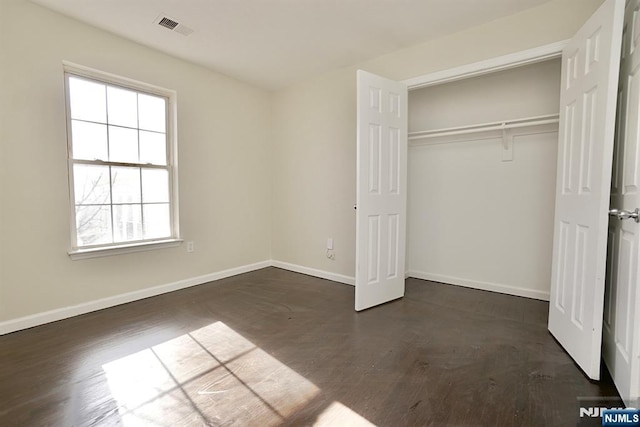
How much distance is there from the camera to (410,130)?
12.9 feet

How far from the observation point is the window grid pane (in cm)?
282

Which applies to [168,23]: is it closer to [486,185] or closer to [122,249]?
[122,249]

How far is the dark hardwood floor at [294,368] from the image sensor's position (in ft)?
5.10

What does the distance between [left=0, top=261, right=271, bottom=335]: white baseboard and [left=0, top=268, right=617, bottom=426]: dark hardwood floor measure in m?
0.09

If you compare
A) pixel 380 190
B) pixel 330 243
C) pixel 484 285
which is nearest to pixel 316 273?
pixel 330 243

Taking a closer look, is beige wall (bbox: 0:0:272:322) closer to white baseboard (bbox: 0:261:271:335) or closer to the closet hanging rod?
white baseboard (bbox: 0:261:271:335)

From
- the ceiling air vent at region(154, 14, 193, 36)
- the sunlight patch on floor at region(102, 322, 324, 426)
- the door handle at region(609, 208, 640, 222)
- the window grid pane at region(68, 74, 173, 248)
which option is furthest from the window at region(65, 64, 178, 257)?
the door handle at region(609, 208, 640, 222)

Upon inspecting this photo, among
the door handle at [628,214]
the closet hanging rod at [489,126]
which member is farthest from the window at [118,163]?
the door handle at [628,214]

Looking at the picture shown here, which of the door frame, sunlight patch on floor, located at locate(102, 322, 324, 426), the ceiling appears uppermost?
the ceiling

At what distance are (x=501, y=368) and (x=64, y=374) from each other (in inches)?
108

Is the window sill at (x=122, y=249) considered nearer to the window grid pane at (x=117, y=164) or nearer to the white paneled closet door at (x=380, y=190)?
the window grid pane at (x=117, y=164)

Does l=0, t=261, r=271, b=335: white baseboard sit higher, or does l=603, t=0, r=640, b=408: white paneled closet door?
l=603, t=0, r=640, b=408: white paneled closet door

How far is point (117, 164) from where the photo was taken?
9.96ft

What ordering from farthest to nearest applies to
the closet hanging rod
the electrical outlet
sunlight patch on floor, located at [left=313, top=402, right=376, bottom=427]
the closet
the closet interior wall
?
the electrical outlet < the closet interior wall < the closet hanging rod < the closet < sunlight patch on floor, located at [left=313, top=402, right=376, bottom=427]
